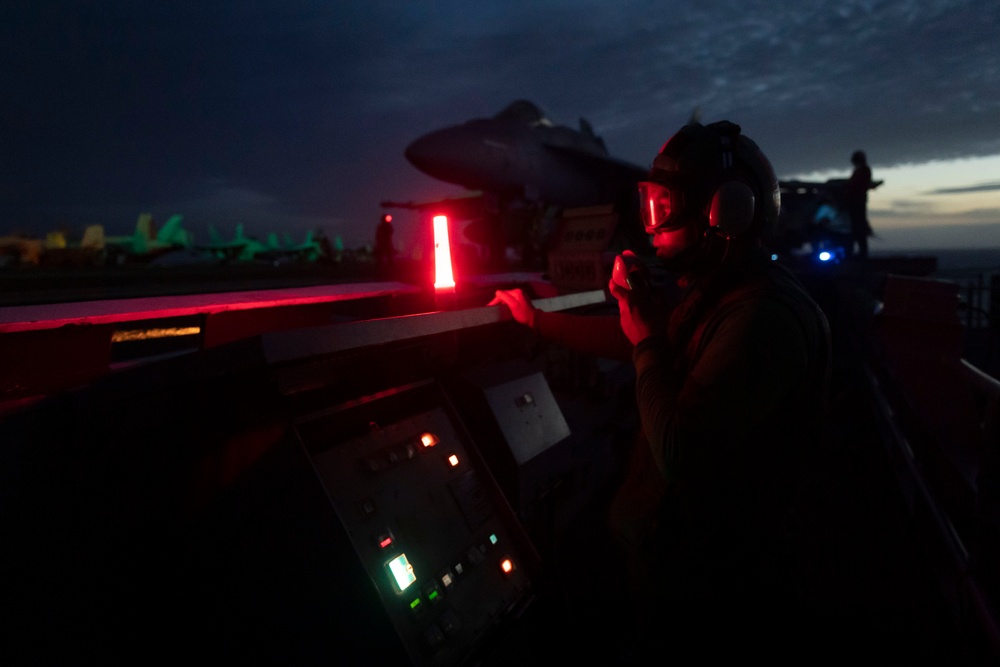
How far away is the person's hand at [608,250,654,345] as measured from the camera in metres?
1.73

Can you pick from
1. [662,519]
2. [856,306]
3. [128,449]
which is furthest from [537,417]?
[856,306]

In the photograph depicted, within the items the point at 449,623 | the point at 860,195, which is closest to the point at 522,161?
the point at 860,195

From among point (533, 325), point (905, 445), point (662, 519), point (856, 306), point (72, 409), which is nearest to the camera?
point (72, 409)

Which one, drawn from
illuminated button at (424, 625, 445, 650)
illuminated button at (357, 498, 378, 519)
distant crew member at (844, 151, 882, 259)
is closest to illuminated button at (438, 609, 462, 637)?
illuminated button at (424, 625, 445, 650)

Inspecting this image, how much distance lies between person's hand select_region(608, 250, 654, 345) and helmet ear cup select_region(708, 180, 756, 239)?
0.29m

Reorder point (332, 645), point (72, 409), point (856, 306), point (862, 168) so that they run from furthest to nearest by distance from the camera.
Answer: point (862, 168) < point (856, 306) < point (332, 645) < point (72, 409)

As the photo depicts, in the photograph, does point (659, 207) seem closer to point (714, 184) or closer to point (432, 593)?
point (714, 184)

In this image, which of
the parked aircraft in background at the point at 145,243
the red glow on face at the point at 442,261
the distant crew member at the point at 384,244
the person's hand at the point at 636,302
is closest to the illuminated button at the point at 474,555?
the person's hand at the point at 636,302

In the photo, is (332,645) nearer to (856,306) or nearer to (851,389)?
(851,389)

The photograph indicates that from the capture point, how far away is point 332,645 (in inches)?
59.0

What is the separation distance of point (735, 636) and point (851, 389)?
26.5 feet

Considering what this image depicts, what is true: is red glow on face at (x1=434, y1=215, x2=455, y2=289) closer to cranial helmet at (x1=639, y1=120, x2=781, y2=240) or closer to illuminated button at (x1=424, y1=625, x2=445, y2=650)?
cranial helmet at (x1=639, y1=120, x2=781, y2=240)

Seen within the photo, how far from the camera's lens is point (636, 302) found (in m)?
1.76

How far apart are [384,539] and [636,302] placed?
1.19 meters
